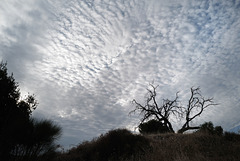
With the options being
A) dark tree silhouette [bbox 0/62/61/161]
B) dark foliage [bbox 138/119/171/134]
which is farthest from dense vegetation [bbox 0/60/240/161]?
dark foliage [bbox 138/119/171/134]

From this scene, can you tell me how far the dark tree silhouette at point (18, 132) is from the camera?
24.1 ft

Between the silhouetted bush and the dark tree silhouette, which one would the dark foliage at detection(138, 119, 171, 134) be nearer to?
the silhouetted bush

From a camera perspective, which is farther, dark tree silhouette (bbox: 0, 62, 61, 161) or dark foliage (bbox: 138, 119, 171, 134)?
dark foliage (bbox: 138, 119, 171, 134)

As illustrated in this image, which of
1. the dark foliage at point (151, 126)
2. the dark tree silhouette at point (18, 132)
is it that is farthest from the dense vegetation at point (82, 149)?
the dark foliage at point (151, 126)

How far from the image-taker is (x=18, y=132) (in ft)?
25.6

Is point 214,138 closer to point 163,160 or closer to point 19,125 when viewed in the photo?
point 163,160

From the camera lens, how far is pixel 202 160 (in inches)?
207

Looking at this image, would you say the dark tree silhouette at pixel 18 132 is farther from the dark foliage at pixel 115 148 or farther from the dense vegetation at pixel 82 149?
the dark foliage at pixel 115 148

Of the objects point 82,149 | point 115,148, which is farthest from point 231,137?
point 82,149

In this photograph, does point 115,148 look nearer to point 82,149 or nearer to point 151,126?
point 82,149

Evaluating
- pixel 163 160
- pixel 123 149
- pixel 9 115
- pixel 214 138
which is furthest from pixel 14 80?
pixel 214 138

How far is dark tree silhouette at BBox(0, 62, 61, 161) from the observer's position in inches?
289

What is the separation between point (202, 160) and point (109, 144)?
20.6ft

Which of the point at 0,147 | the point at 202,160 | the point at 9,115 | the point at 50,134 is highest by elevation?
the point at 9,115
